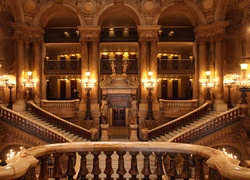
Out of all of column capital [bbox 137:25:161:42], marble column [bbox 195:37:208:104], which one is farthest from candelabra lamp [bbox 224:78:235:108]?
column capital [bbox 137:25:161:42]

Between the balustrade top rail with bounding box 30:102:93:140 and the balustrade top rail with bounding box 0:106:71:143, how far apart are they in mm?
2464

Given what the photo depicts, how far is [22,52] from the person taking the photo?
2153 centimetres

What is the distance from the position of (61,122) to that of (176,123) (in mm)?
7740

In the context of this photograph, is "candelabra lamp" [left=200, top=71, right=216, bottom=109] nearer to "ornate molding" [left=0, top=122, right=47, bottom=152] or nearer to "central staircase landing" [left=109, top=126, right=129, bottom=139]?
"central staircase landing" [left=109, top=126, right=129, bottom=139]

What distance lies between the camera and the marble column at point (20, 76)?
2088 cm

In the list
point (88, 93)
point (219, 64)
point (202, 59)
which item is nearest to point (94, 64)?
point (88, 93)

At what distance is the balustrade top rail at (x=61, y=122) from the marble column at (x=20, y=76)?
86 cm

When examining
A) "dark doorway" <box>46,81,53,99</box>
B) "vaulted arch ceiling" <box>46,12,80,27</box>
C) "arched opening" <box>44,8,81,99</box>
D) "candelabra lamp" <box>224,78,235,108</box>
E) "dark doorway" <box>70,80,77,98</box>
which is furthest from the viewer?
"dark doorway" <box>70,80,77,98</box>

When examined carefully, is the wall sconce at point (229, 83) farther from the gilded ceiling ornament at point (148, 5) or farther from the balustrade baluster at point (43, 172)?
the balustrade baluster at point (43, 172)

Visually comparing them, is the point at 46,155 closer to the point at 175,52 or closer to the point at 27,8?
the point at 27,8

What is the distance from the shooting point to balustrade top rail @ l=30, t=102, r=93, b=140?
735 inches

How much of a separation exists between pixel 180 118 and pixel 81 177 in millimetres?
15359

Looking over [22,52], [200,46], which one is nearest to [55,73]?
[22,52]

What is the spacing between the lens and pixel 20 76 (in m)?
21.3
